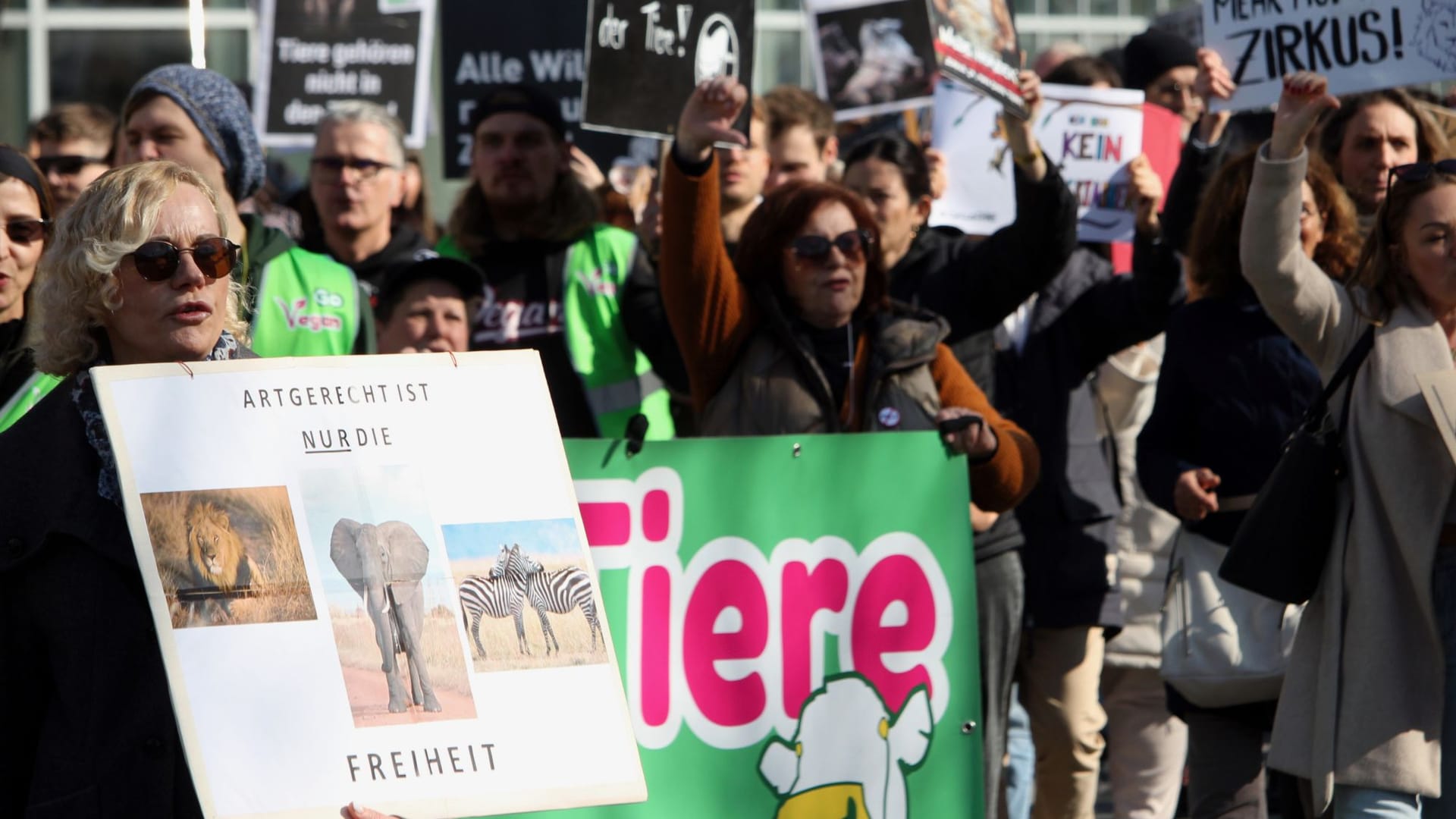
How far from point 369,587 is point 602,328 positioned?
271 cm

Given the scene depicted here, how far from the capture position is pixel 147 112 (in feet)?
16.0

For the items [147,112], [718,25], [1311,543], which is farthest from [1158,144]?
[147,112]

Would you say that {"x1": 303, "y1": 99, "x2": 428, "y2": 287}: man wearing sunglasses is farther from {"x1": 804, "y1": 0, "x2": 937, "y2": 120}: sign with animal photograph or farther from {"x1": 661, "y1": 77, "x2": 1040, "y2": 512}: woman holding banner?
{"x1": 804, "y1": 0, "x2": 937, "y2": 120}: sign with animal photograph

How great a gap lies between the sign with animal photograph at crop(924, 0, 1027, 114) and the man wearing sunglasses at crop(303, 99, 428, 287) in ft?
5.67

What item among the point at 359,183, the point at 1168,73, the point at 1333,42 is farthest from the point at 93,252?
the point at 1168,73

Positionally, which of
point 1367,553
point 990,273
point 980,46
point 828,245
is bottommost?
point 1367,553

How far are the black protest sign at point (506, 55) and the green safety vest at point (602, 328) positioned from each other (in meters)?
1.64

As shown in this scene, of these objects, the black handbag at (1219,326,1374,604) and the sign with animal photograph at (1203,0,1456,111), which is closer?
the black handbag at (1219,326,1374,604)

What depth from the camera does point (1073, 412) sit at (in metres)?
5.53

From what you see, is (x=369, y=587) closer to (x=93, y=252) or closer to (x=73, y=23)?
(x=93, y=252)

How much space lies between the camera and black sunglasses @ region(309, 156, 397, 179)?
5.71 meters

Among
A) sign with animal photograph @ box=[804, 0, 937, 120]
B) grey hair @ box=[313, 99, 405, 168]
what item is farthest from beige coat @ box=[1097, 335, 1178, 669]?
grey hair @ box=[313, 99, 405, 168]

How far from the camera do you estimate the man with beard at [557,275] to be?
5152 mm

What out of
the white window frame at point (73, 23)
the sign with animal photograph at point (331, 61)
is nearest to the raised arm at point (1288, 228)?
the sign with animal photograph at point (331, 61)
